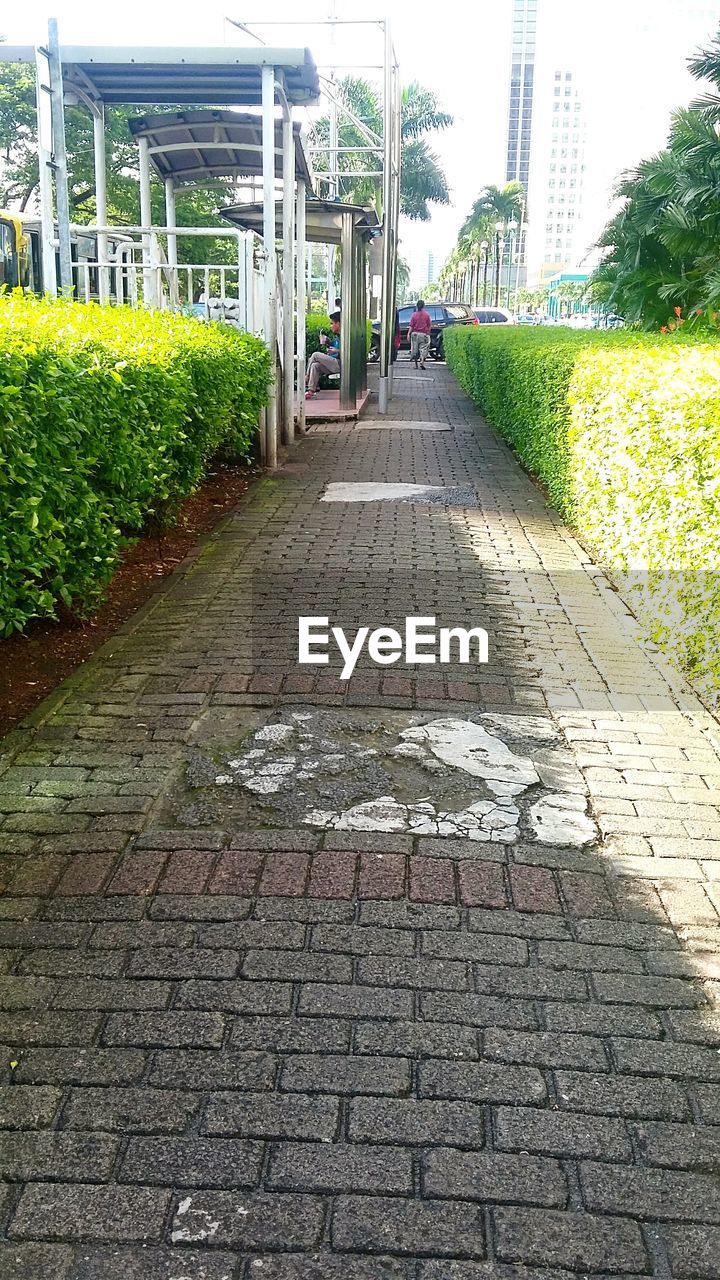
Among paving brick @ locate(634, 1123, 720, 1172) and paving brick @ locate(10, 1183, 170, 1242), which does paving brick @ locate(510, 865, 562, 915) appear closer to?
paving brick @ locate(634, 1123, 720, 1172)

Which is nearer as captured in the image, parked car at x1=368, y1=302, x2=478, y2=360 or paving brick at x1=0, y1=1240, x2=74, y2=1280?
paving brick at x1=0, y1=1240, x2=74, y2=1280

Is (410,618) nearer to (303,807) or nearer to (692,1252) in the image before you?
(303,807)

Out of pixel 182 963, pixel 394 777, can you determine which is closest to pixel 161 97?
pixel 394 777

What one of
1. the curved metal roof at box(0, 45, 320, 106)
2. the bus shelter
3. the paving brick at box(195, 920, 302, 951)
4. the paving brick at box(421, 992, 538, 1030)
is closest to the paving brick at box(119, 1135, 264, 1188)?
the paving brick at box(421, 992, 538, 1030)

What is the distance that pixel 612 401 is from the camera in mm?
7586

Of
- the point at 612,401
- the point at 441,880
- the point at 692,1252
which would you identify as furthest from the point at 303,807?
the point at 612,401

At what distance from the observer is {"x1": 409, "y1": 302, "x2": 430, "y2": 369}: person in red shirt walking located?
104ft

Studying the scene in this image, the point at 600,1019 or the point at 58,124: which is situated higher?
the point at 58,124

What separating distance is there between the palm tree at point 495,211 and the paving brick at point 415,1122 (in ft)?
315

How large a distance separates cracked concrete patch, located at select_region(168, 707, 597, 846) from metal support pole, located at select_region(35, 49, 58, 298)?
23.4 ft

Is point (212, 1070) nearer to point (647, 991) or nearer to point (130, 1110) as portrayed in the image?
point (130, 1110)

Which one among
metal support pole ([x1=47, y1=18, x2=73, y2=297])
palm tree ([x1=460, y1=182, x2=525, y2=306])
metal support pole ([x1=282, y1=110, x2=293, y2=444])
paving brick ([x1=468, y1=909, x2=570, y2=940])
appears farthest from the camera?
palm tree ([x1=460, y1=182, x2=525, y2=306])

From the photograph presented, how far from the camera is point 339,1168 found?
244 cm

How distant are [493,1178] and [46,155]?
410 inches
